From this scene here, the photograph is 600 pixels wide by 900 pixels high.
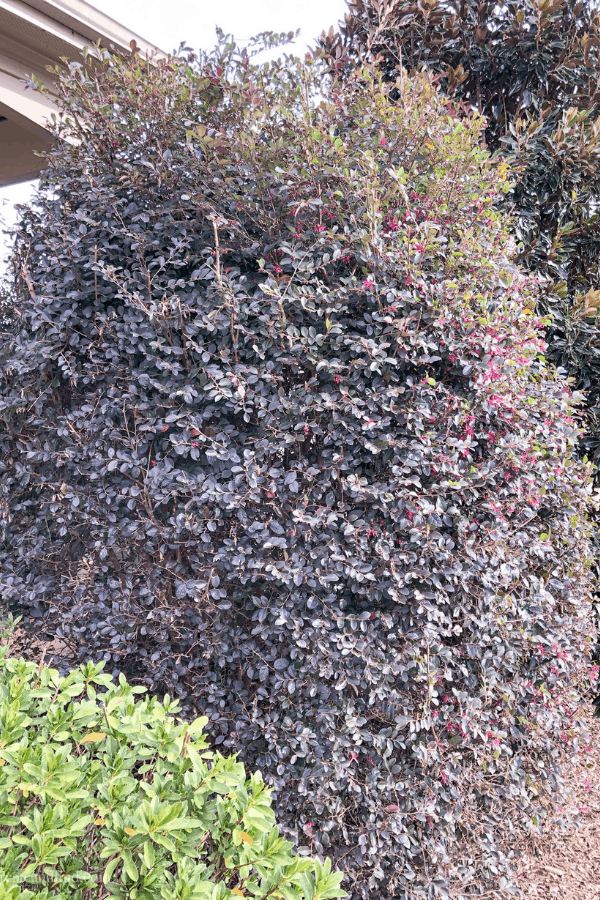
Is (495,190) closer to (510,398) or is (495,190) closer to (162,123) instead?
(510,398)

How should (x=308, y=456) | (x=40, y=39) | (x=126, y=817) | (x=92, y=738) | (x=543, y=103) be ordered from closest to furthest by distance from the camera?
(x=126, y=817), (x=92, y=738), (x=308, y=456), (x=543, y=103), (x=40, y=39)

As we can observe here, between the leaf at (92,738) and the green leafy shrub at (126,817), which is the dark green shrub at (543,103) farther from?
the leaf at (92,738)

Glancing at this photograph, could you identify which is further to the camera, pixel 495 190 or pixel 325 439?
pixel 495 190

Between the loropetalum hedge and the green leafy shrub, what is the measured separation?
837mm

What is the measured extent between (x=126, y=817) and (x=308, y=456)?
1639mm

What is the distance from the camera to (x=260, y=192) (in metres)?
2.88

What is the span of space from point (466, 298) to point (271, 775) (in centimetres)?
232

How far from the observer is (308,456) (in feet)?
9.48

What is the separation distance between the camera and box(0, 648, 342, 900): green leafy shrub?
1.54m

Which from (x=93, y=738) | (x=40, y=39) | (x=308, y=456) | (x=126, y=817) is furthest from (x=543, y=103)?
(x=126, y=817)

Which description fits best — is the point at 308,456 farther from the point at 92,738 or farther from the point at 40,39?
the point at 40,39

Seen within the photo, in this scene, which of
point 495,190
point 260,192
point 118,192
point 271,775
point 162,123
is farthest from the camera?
point 495,190

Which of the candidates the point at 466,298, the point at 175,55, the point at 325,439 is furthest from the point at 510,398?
the point at 175,55

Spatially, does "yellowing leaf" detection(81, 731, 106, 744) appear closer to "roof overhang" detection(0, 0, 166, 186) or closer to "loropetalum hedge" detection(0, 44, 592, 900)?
"loropetalum hedge" detection(0, 44, 592, 900)
